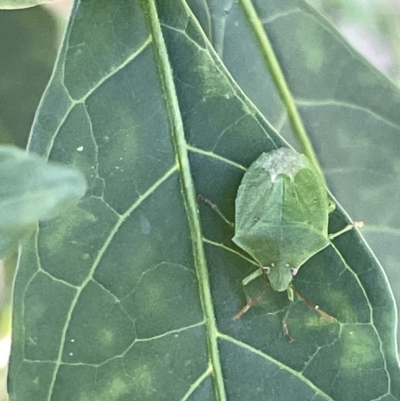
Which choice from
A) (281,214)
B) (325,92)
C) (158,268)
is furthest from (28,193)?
(325,92)

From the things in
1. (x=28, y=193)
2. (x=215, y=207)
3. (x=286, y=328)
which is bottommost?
(x=286, y=328)

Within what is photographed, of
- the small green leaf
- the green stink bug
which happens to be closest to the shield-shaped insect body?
the green stink bug

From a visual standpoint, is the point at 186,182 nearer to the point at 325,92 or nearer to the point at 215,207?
the point at 215,207

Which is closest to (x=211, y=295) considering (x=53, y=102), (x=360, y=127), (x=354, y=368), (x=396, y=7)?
(x=354, y=368)

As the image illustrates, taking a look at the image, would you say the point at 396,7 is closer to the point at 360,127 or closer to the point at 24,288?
the point at 360,127

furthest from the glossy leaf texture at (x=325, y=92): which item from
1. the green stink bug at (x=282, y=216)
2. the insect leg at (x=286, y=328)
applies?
the insect leg at (x=286, y=328)

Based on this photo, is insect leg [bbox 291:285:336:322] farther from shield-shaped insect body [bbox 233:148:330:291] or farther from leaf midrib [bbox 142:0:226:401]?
leaf midrib [bbox 142:0:226:401]

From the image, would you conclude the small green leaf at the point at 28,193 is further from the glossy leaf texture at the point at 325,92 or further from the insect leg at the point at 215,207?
the glossy leaf texture at the point at 325,92
